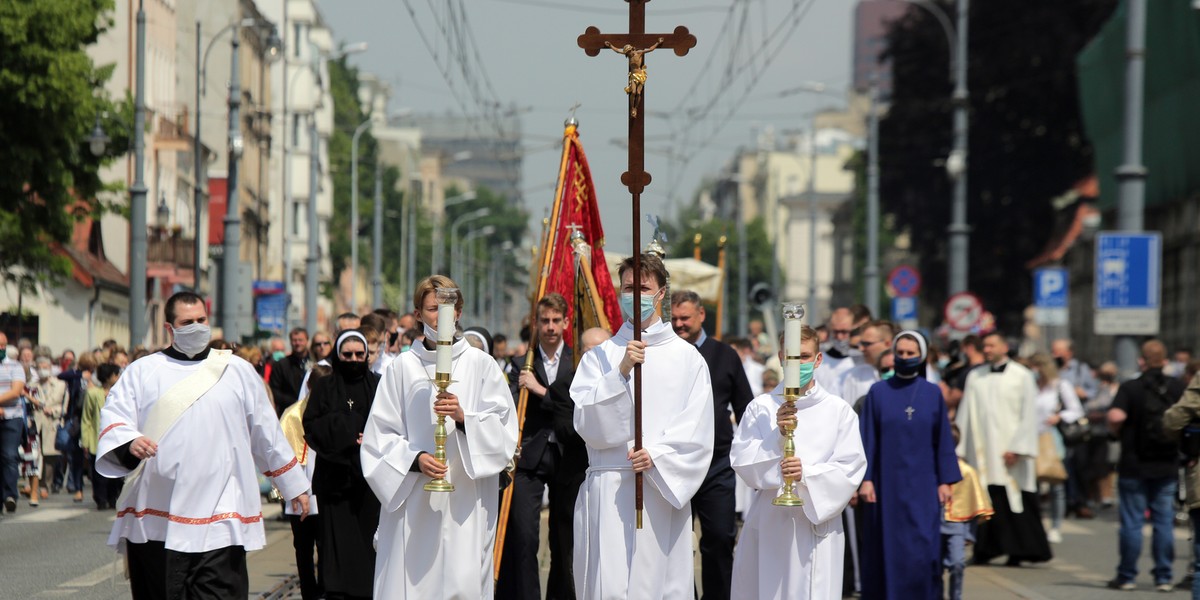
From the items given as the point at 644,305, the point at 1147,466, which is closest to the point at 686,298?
the point at 644,305

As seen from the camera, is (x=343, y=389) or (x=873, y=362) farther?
(x=873, y=362)

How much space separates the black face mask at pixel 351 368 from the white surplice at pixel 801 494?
2744mm

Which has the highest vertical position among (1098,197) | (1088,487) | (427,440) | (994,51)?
(994,51)

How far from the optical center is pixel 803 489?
9.91 m

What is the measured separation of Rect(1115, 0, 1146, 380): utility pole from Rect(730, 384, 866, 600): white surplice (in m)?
8.99

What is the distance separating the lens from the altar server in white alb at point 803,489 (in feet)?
32.5

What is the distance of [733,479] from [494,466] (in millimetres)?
2067

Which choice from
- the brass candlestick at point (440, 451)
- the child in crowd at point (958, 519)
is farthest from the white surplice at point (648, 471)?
the child in crowd at point (958, 519)

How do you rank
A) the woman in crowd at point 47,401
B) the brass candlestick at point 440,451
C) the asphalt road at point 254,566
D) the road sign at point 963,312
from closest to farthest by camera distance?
the brass candlestick at point 440,451, the asphalt road at point 254,566, the woman in crowd at point 47,401, the road sign at point 963,312

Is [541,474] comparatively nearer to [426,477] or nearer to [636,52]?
[426,477]

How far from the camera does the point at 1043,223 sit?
156 feet

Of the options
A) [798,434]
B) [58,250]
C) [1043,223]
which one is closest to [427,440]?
[798,434]

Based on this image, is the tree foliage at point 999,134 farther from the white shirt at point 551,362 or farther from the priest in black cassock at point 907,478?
the white shirt at point 551,362

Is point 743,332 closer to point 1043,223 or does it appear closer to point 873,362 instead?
point 1043,223
